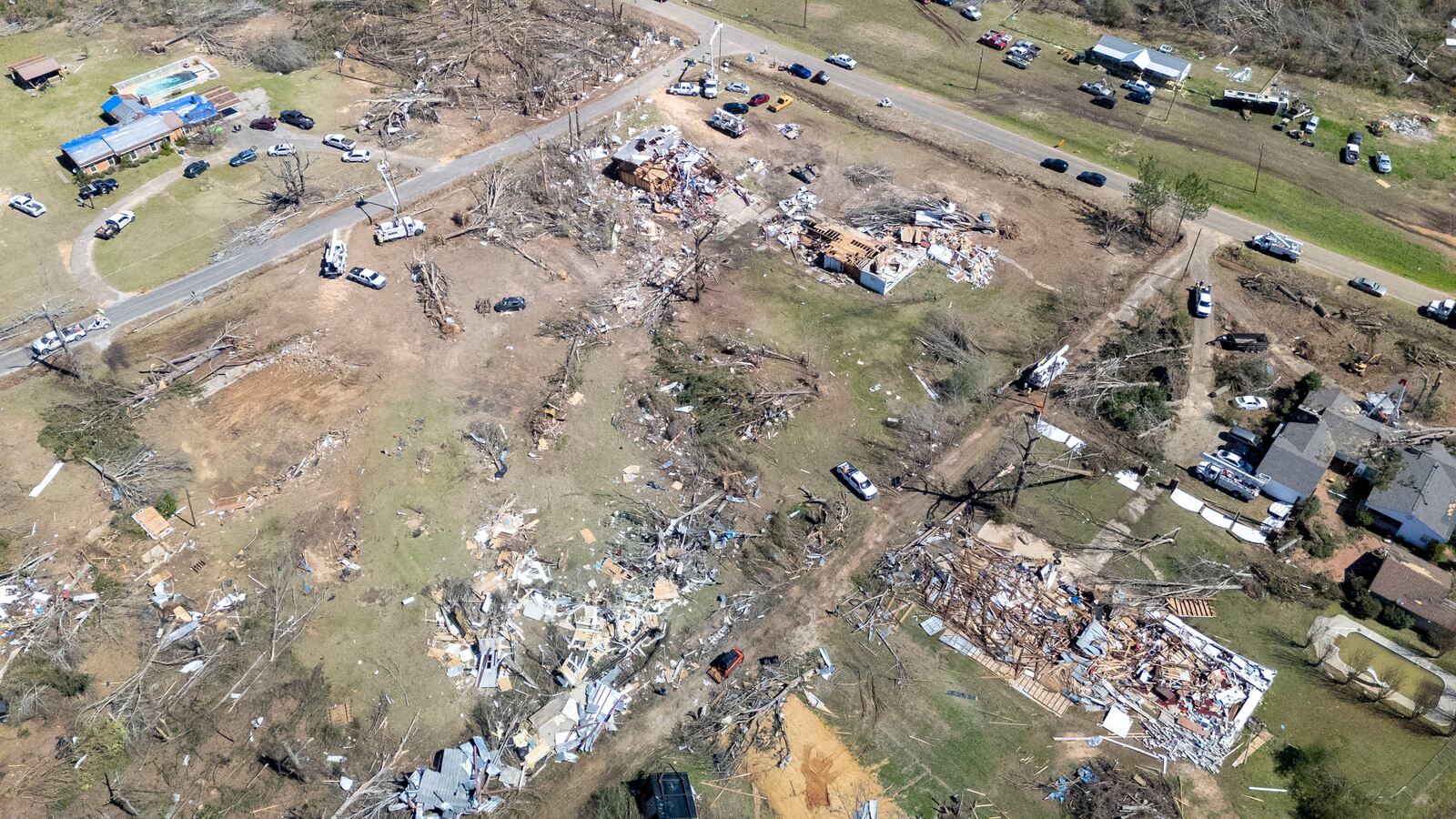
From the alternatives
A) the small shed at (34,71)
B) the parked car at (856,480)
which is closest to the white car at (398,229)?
the parked car at (856,480)

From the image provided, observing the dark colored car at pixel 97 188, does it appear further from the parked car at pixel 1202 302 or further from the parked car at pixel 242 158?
the parked car at pixel 1202 302

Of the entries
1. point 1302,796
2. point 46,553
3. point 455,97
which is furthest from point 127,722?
point 455,97

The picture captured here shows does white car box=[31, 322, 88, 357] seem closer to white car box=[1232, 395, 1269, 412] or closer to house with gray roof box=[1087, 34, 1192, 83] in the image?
white car box=[1232, 395, 1269, 412]

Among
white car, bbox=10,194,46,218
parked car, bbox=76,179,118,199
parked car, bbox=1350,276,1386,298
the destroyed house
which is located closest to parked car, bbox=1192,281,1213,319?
parked car, bbox=1350,276,1386,298

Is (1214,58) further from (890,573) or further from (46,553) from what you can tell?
(46,553)

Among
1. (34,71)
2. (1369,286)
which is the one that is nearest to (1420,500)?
(1369,286)

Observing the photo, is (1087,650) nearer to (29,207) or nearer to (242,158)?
(242,158)

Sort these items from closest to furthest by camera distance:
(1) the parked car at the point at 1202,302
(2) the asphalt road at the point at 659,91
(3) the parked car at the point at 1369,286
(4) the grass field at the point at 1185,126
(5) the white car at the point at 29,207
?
(2) the asphalt road at the point at 659,91 < (1) the parked car at the point at 1202,302 < (3) the parked car at the point at 1369,286 < (5) the white car at the point at 29,207 < (4) the grass field at the point at 1185,126
